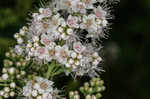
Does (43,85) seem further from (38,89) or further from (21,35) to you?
(21,35)

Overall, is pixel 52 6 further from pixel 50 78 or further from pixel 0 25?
pixel 0 25

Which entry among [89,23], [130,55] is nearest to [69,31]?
[89,23]

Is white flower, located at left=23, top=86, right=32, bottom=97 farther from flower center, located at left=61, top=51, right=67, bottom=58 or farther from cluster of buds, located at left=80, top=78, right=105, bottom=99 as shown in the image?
cluster of buds, located at left=80, top=78, right=105, bottom=99

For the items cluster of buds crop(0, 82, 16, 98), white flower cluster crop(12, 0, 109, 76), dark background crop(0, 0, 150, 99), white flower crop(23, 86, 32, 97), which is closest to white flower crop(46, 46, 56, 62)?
white flower cluster crop(12, 0, 109, 76)

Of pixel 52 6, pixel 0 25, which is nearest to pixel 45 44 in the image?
pixel 52 6

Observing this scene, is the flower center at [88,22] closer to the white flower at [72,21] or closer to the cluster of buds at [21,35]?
the white flower at [72,21]
